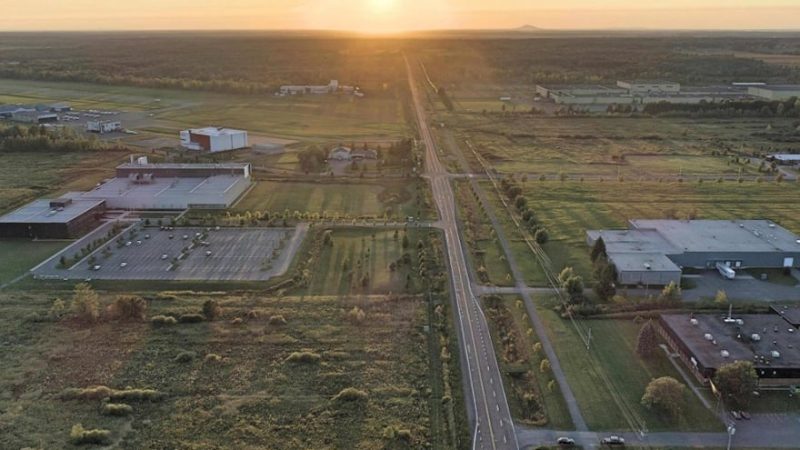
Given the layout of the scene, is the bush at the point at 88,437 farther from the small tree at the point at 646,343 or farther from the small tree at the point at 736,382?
the small tree at the point at 736,382

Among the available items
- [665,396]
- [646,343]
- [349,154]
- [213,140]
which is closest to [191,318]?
[646,343]

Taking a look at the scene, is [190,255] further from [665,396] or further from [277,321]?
[665,396]

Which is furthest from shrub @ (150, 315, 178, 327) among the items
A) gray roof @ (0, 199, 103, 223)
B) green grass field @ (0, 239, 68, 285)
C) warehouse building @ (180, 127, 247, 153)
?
warehouse building @ (180, 127, 247, 153)

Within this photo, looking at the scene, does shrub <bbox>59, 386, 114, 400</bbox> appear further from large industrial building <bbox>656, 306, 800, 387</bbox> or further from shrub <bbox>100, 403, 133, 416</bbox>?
large industrial building <bbox>656, 306, 800, 387</bbox>

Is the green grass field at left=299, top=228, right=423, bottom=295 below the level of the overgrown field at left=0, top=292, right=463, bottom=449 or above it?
above

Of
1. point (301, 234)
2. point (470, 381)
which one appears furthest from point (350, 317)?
point (301, 234)

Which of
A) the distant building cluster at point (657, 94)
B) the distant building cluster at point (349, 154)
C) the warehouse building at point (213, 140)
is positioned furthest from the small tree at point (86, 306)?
the distant building cluster at point (657, 94)
